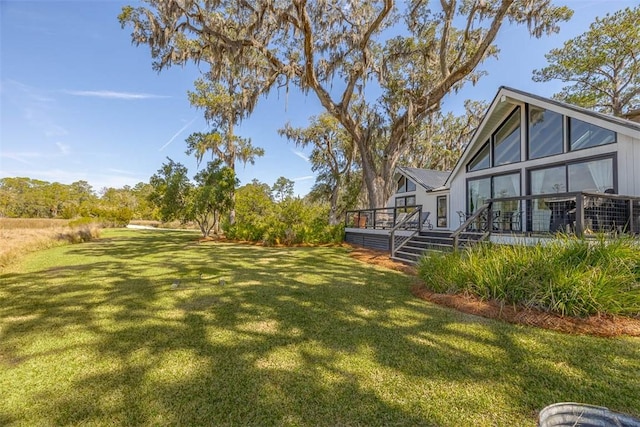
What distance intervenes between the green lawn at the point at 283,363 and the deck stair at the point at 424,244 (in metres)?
3.52

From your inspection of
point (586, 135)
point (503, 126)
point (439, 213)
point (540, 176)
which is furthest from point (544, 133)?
point (439, 213)

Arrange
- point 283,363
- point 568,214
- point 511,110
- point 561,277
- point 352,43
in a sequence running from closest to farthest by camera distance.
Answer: point 283,363
point 561,277
point 568,214
point 511,110
point 352,43

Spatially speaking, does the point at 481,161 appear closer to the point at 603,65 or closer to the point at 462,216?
the point at 462,216

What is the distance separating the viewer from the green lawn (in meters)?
1.96

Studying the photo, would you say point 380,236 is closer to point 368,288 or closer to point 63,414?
point 368,288

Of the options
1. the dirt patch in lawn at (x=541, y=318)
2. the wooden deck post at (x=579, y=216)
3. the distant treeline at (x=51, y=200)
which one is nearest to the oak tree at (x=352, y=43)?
the wooden deck post at (x=579, y=216)

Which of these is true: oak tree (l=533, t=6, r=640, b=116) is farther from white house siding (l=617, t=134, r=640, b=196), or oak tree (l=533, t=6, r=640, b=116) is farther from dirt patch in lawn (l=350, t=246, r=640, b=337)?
dirt patch in lawn (l=350, t=246, r=640, b=337)

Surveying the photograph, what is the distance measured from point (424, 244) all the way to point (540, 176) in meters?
4.06

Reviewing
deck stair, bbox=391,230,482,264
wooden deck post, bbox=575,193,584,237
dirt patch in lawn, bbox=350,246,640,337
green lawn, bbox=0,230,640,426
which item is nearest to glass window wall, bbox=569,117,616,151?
wooden deck post, bbox=575,193,584,237

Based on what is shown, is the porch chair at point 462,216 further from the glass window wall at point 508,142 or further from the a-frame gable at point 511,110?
the glass window wall at point 508,142

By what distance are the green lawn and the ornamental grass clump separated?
1.96ft

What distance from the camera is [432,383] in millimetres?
2283

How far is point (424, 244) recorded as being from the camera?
8625 millimetres

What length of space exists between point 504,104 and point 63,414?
12.3m
